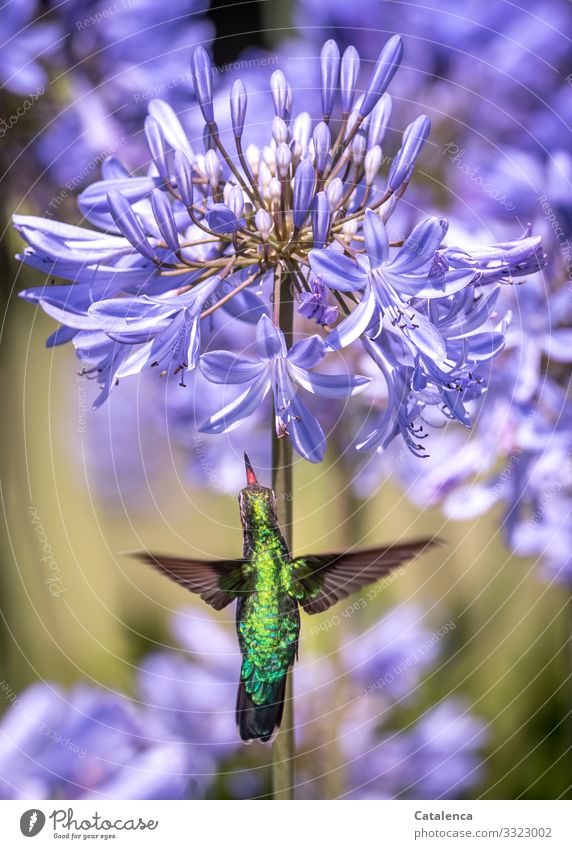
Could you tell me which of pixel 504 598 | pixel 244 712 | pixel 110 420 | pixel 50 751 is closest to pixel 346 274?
pixel 244 712

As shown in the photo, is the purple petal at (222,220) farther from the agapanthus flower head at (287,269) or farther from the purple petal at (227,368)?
the purple petal at (227,368)

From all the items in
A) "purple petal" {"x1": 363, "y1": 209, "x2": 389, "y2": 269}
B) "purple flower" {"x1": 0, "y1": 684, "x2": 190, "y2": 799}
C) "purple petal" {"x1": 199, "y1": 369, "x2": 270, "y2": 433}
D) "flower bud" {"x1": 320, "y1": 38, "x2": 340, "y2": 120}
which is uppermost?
"flower bud" {"x1": 320, "y1": 38, "x2": 340, "y2": 120}

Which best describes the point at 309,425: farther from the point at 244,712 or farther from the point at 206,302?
the point at 244,712

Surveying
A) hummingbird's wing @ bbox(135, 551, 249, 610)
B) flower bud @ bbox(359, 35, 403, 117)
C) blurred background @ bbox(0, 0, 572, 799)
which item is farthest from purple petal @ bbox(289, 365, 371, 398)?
blurred background @ bbox(0, 0, 572, 799)

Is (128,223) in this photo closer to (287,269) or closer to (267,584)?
(287,269)

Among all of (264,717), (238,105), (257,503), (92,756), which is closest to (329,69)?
(238,105)

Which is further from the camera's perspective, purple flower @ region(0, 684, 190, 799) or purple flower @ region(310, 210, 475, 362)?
purple flower @ region(0, 684, 190, 799)

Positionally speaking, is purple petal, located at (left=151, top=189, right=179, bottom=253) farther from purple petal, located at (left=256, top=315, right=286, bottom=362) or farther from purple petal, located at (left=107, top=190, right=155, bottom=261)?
purple petal, located at (left=256, top=315, right=286, bottom=362)
